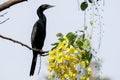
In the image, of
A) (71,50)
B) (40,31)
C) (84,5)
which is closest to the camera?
(71,50)

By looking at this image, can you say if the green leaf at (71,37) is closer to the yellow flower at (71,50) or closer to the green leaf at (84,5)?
the yellow flower at (71,50)

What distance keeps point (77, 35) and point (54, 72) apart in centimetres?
33

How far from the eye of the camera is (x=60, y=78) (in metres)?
3.38

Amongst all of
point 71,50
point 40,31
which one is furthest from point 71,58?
point 40,31

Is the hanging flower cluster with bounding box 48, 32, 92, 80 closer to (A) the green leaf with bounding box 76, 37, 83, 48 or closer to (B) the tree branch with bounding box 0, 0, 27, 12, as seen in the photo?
(A) the green leaf with bounding box 76, 37, 83, 48

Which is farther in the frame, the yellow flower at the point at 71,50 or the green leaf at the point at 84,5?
the green leaf at the point at 84,5

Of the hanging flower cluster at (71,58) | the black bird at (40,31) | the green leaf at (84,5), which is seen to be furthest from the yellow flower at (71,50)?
the black bird at (40,31)

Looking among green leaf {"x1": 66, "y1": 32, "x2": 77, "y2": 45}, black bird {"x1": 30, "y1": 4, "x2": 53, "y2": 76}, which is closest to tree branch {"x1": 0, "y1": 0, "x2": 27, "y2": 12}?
green leaf {"x1": 66, "y1": 32, "x2": 77, "y2": 45}

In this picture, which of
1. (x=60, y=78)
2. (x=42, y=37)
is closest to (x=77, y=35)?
(x=60, y=78)

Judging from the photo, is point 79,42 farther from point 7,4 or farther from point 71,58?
point 7,4

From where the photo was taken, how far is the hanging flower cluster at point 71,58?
3444 mm

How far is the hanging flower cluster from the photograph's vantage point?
3.44 meters

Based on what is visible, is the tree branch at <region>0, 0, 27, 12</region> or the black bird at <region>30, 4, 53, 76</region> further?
the black bird at <region>30, 4, 53, 76</region>

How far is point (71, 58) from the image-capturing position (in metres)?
3.48
